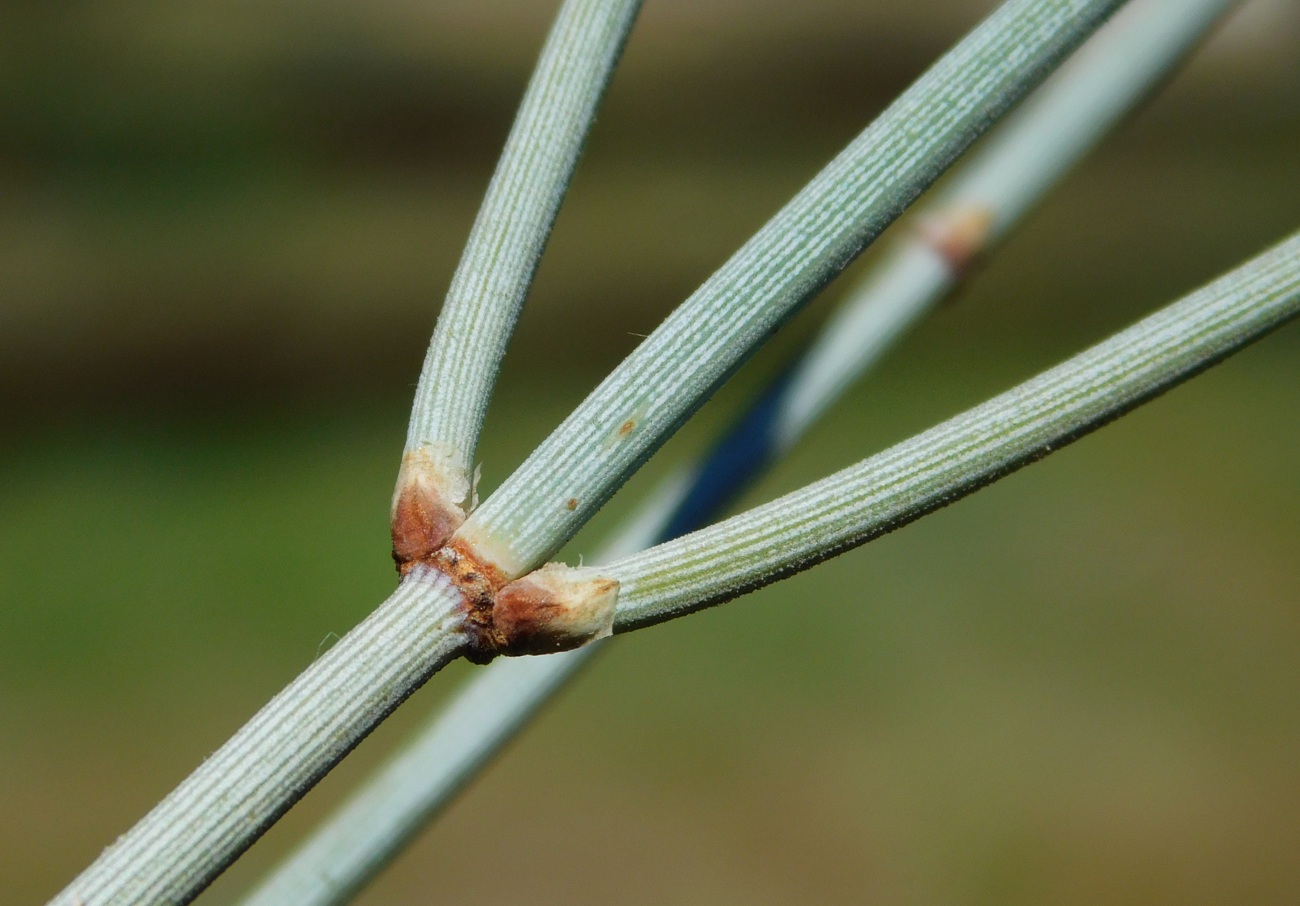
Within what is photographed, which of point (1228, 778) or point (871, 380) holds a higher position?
point (871, 380)

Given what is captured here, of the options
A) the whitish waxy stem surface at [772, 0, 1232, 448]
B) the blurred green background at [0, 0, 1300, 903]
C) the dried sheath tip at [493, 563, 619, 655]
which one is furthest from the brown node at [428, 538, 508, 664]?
the blurred green background at [0, 0, 1300, 903]

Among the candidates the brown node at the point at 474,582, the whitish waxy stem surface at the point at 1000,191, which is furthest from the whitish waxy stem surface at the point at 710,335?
the whitish waxy stem surface at the point at 1000,191

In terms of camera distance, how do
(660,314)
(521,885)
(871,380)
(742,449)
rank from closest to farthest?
1. (742,449)
2. (521,885)
3. (660,314)
4. (871,380)

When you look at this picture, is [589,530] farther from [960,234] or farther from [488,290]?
[488,290]

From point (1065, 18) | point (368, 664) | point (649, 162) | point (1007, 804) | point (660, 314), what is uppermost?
point (649, 162)

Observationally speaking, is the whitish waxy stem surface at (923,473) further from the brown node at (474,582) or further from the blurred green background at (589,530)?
the blurred green background at (589,530)

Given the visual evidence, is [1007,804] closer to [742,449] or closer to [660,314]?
[660,314]

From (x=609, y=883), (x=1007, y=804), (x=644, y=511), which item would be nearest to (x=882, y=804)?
(x=1007, y=804)

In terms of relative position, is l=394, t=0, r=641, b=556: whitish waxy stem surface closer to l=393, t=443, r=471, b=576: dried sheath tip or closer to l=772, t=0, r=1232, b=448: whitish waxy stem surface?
l=393, t=443, r=471, b=576: dried sheath tip
